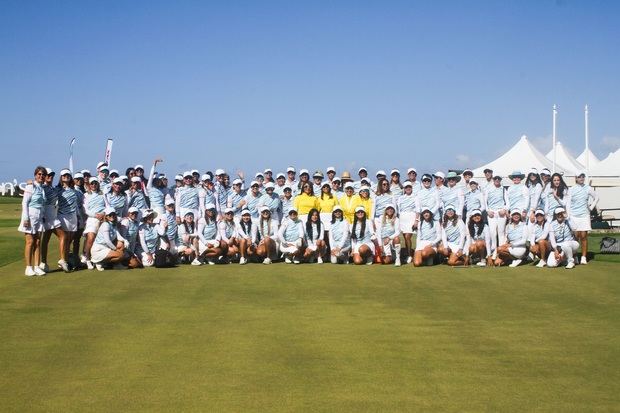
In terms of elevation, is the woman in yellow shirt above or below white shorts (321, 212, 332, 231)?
above

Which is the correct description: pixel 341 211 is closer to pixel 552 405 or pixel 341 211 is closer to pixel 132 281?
pixel 132 281

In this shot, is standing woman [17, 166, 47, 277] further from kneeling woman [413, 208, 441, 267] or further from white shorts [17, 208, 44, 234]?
kneeling woman [413, 208, 441, 267]

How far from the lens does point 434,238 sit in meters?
15.8

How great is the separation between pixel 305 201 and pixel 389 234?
206cm

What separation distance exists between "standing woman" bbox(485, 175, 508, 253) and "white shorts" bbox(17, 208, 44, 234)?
9154 millimetres

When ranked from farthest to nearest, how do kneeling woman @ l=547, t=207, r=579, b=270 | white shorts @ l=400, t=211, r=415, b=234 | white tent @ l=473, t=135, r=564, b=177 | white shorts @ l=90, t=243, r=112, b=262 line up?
1. white tent @ l=473, t=135, r=564, b=177
2. white shorts @ l=400, t=211, r=415, b=234
3. kneeling woman @ l=547, t=207, r=579, b=270
4. white shorts @ l=90, t=243, r=112, b=262

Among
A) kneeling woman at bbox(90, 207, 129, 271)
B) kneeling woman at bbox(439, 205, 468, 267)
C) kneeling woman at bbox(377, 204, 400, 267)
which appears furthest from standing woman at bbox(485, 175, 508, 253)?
kneeling woman at bbox(90, 207, 129, 271)

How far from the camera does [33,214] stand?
13.7m

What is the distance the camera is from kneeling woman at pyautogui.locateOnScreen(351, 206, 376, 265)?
53.1ft

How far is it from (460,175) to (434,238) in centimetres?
251

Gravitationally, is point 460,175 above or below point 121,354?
above

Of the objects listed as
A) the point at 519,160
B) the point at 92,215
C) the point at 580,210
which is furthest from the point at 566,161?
the point at 92,215

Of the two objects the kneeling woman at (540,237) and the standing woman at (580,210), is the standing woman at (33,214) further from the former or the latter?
the standing woman at (580,210)

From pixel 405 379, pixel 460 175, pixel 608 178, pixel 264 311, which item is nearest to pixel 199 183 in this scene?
pixel 460 175
